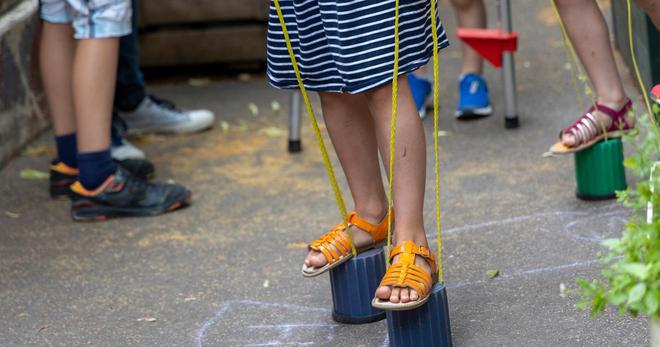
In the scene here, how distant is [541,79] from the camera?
518cm

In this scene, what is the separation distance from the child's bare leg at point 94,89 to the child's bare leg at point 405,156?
1.43m

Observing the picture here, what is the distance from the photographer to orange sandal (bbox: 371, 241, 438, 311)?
8.25 ft

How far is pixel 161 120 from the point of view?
196 inches

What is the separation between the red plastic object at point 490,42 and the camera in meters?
4.38

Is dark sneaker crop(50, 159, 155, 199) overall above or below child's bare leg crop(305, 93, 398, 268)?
below

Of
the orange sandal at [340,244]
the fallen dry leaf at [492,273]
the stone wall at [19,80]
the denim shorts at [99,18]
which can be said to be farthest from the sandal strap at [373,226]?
the stone wall at [19,80]

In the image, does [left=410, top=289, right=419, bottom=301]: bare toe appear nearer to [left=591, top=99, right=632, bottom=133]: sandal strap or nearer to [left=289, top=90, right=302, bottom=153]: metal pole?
[left=591, top=99, right=632, bottom=133]: sandal strap

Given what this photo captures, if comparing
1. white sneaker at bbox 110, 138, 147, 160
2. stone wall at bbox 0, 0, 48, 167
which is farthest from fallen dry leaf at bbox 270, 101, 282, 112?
stone wall at bbox 0, 0, 48, 167

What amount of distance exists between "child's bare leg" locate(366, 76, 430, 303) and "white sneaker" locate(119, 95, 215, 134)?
2.39m

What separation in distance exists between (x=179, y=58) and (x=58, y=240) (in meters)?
2.27

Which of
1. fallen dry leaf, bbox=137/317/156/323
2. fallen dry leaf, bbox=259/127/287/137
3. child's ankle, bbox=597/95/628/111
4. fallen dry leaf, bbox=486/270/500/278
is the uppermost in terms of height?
child's ankle, bbox=597/95/628/111

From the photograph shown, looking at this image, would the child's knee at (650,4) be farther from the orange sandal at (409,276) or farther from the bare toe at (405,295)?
the bare toe at (405,295)

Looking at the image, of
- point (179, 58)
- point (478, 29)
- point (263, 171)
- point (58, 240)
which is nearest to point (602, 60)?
point (478, 29)

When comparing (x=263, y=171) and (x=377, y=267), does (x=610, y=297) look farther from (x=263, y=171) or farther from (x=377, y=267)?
(x=263, y=171)
